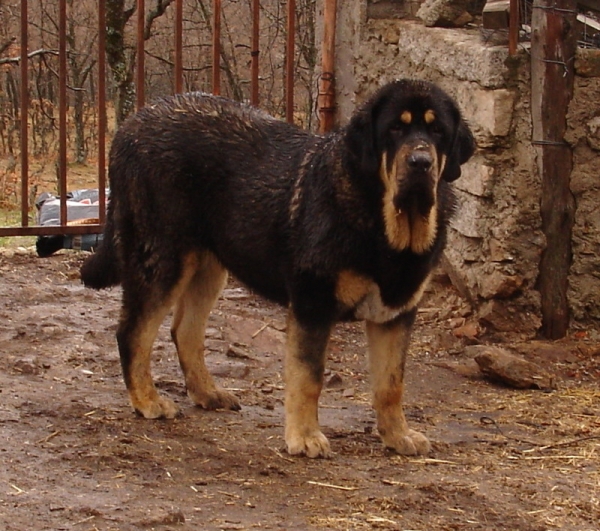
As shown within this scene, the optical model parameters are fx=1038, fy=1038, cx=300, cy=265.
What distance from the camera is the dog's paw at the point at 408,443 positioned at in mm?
Result: 4699

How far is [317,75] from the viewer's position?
805 cm

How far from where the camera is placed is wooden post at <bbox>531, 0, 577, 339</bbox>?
646 cm

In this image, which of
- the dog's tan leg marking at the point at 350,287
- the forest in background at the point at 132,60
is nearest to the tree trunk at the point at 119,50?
the forest in background at the point at 132,60

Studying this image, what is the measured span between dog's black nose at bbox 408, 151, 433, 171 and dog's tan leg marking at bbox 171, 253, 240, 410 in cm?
149

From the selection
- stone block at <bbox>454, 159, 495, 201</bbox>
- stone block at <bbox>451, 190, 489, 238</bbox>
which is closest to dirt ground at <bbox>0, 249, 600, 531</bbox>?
stone block at <bbox>451, 190, 489, 238</bbox>

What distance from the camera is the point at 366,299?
4.55 m

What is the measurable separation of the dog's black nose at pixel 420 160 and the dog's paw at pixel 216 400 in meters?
1.79

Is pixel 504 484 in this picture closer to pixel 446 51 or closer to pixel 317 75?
pixel 446 51

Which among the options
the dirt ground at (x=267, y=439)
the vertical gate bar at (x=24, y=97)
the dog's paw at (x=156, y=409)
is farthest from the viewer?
the vertical gate bar at (x=24, y=97)

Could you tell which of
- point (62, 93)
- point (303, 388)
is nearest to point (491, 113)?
point (303, 388)

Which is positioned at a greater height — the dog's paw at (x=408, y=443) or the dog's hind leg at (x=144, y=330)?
the dog's hind leg at (x=144, y=330)

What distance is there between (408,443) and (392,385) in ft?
0.89

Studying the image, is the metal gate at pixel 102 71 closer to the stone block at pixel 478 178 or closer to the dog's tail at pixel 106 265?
the stone block at pixel 478 178

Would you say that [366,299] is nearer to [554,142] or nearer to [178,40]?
[554,142]
